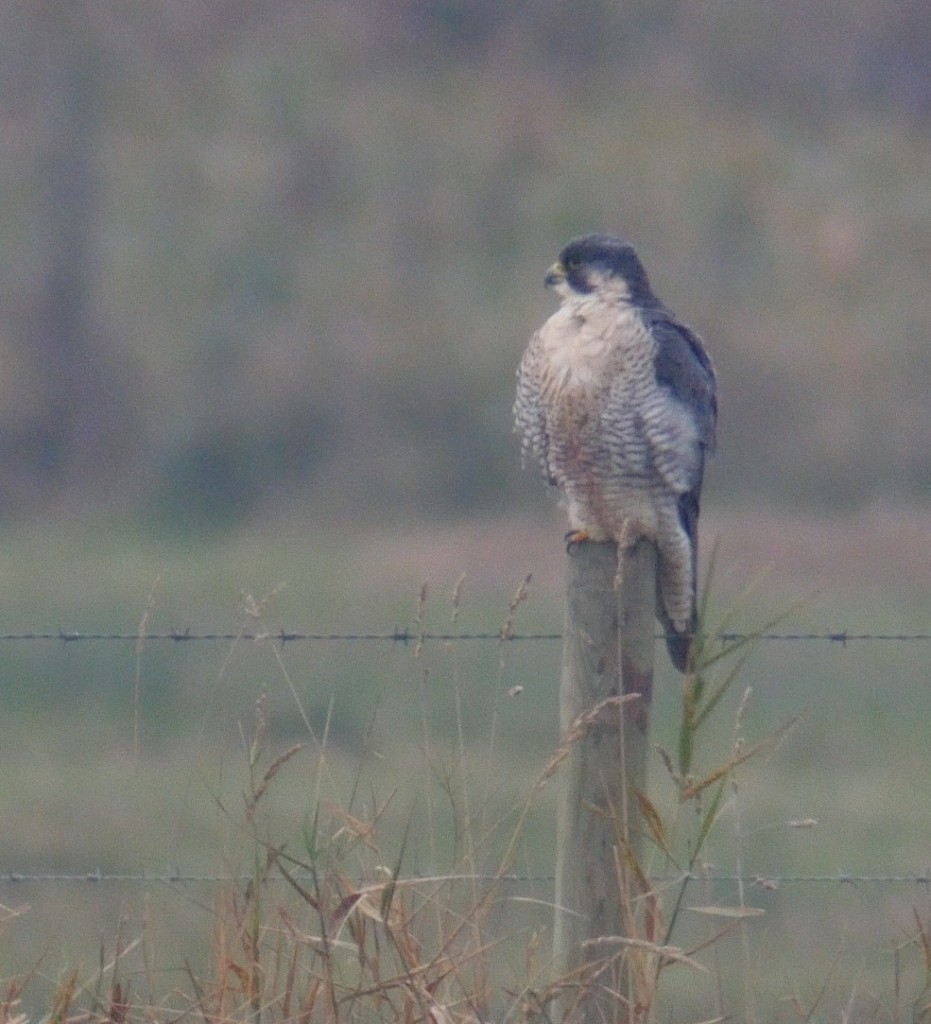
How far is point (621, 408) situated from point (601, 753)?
1660 mm

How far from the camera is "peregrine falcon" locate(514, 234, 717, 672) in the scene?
17.0 feet

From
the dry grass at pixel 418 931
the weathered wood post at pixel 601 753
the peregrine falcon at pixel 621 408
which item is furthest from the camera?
the peregrine falcon at pixel 621 408

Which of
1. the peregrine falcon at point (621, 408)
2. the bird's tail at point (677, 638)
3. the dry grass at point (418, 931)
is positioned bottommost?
the dry grass at point (418, 931)

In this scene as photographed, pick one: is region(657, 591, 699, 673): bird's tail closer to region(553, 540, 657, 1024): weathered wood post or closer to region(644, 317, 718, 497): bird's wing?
region(644, 317, 718, 497): bird's wing

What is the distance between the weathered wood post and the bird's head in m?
1.71

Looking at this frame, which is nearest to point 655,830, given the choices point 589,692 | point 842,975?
point 589,692

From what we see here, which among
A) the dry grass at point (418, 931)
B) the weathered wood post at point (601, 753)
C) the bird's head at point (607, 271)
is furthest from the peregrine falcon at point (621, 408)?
the dry grass at point (418, 931)

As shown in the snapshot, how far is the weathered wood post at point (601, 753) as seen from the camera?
11.9ft

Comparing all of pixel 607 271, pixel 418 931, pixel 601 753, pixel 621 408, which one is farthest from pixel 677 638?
pixel 418 931

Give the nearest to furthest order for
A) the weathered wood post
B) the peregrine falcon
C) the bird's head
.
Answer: the weathered wood post
the peregrine falcon
the bird's head

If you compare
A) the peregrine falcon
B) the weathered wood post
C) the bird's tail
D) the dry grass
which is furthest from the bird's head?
the dry grass

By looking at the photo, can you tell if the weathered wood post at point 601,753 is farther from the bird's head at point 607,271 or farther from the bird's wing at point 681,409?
the bird's head at point 607,271

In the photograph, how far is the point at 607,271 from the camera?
5348 millimetres

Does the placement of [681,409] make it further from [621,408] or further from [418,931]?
[418,931]
